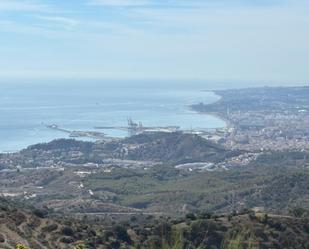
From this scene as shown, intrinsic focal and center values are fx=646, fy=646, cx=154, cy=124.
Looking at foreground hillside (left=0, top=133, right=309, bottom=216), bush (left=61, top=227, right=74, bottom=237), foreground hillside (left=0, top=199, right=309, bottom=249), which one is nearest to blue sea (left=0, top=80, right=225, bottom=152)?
foreground hillside (left=0, top=133, right=309, bottom=216)

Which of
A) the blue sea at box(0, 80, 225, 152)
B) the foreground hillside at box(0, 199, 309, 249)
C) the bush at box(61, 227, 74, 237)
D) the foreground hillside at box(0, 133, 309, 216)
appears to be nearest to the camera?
the foreground hillside at box(0, 199, 309, 249)

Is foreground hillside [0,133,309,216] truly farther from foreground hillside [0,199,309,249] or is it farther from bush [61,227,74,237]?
bush [61,227,74,237]

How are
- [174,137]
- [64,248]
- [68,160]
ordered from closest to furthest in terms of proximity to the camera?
[64,248]
[68,160]
[174,137]

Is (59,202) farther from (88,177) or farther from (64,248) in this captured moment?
(64,248)

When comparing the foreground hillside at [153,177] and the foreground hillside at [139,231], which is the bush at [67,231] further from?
the foreground hillside at [153,177]

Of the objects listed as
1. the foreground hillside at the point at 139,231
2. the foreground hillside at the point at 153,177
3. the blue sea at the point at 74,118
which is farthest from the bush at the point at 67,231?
the blue sea at the point at 74,118

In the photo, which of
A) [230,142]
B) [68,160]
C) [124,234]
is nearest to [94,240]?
[124,234]

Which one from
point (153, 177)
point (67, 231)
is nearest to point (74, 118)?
point (153, 177)

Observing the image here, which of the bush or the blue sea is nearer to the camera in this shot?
the bush

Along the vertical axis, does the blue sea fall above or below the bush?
below

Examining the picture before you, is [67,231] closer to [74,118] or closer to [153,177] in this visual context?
[153,177]

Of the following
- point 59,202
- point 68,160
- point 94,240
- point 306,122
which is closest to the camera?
point 94,240
